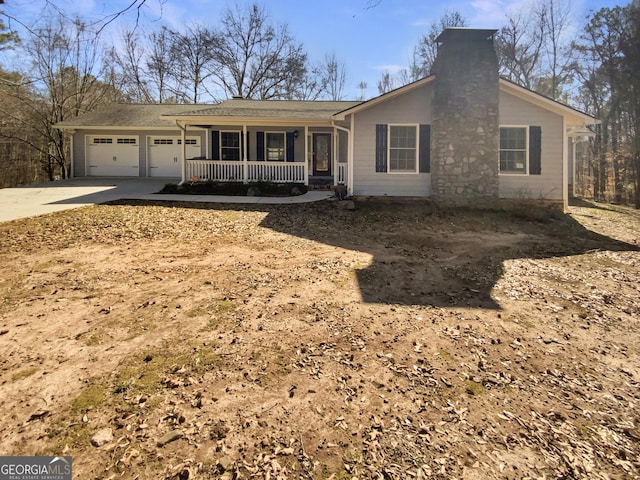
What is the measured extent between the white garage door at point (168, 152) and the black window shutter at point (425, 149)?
12.2m

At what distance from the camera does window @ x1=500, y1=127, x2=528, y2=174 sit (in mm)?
11625

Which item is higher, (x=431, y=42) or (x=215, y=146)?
(x=431, y=42)

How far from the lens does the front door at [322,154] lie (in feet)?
55.9

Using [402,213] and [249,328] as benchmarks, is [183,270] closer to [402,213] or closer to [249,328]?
[249,328]

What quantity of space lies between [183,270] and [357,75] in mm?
32573

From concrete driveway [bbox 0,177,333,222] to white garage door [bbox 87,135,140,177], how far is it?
11.2ft

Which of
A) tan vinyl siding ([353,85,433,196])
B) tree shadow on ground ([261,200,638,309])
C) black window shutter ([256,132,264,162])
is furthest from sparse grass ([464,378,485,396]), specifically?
black window shutter ([256,132,264,162])

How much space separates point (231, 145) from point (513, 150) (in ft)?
35.7

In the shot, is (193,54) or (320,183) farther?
(193,54)

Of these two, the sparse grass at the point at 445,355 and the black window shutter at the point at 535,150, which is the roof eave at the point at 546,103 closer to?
the black window shutter at the point at 535,150

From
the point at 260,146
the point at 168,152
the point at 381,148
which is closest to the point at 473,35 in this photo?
the point at 381,148

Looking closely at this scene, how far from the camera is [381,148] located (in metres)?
11.9

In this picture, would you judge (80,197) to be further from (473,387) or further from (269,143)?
(473,387)

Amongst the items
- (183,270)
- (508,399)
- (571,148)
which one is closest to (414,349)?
(508,399)
